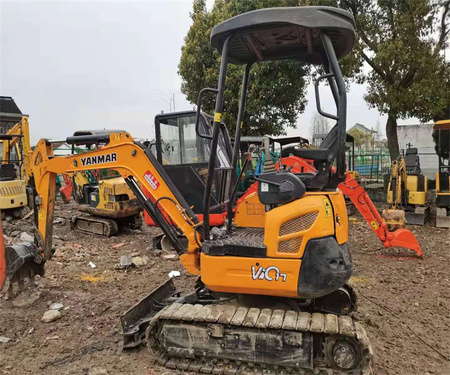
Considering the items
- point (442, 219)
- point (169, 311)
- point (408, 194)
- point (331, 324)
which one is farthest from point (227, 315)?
point (408, 194)

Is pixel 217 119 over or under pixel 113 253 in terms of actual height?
over

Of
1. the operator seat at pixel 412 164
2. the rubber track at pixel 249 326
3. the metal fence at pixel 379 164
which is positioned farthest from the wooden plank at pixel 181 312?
the metal fence at pixel 379 164

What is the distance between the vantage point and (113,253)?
7328 mm

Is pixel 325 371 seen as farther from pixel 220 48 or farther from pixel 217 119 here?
pixel 220 48

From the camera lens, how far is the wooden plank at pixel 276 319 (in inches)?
116

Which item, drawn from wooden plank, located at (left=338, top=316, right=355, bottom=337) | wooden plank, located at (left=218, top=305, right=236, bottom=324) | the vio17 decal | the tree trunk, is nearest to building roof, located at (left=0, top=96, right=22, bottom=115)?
the tree trunk

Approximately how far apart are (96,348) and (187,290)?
1.67 meters

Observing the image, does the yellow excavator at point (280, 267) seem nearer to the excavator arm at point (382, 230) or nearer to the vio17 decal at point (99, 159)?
the vio17 decal at point (99, 159)

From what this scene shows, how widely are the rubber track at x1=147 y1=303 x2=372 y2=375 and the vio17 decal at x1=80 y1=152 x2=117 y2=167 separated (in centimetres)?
166

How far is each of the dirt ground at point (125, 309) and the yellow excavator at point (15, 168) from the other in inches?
146

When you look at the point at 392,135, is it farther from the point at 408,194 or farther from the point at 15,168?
the point at 15,168

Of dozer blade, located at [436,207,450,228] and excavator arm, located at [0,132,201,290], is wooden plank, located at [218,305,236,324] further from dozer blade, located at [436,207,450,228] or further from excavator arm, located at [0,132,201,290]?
dozer blade, located at [436,207,450,228]

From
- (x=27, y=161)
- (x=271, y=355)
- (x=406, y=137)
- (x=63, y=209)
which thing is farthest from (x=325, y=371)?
(x=406, y=137)

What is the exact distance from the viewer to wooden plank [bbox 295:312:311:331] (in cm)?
291
